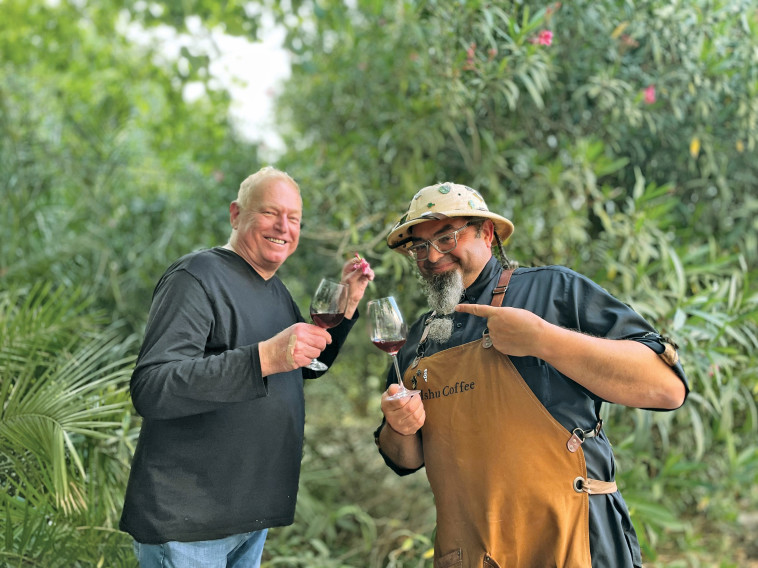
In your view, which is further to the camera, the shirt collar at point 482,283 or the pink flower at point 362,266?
the pink flower at point 362,266

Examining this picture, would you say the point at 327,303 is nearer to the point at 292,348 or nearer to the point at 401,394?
the point at 292,348

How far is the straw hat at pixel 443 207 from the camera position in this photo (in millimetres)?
2232

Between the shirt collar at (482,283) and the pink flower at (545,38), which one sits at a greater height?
the pink flower at (545,38)

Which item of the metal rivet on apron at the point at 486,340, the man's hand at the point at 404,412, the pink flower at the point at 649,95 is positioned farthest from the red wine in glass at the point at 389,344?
the pink flower at the point at 649,95

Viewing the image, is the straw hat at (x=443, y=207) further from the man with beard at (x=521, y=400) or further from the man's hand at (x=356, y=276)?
the man's hand at (x=356, y=276)

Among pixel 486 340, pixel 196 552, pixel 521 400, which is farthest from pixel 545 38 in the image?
pixel 196 552

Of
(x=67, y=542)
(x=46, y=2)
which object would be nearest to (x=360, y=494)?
(x=67, y=542)

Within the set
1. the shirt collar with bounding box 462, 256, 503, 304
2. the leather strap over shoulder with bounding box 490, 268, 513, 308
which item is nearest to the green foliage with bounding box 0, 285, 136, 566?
the shirt collar with bounding box 462, 256, 503, 304

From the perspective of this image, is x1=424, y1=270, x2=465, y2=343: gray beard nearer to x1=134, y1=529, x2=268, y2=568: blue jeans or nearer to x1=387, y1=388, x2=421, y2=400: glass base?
x1=387, y1=388, x2=421, y2=400: glass base

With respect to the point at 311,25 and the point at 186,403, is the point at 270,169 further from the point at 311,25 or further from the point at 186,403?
the point at 311,25

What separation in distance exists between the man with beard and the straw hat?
0.01 m

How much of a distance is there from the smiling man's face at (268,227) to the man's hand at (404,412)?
0.69 m

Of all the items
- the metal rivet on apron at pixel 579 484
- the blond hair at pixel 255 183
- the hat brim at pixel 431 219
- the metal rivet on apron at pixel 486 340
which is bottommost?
the metal rivet on apron at pixel 579 484

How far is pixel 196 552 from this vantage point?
2.11 m
